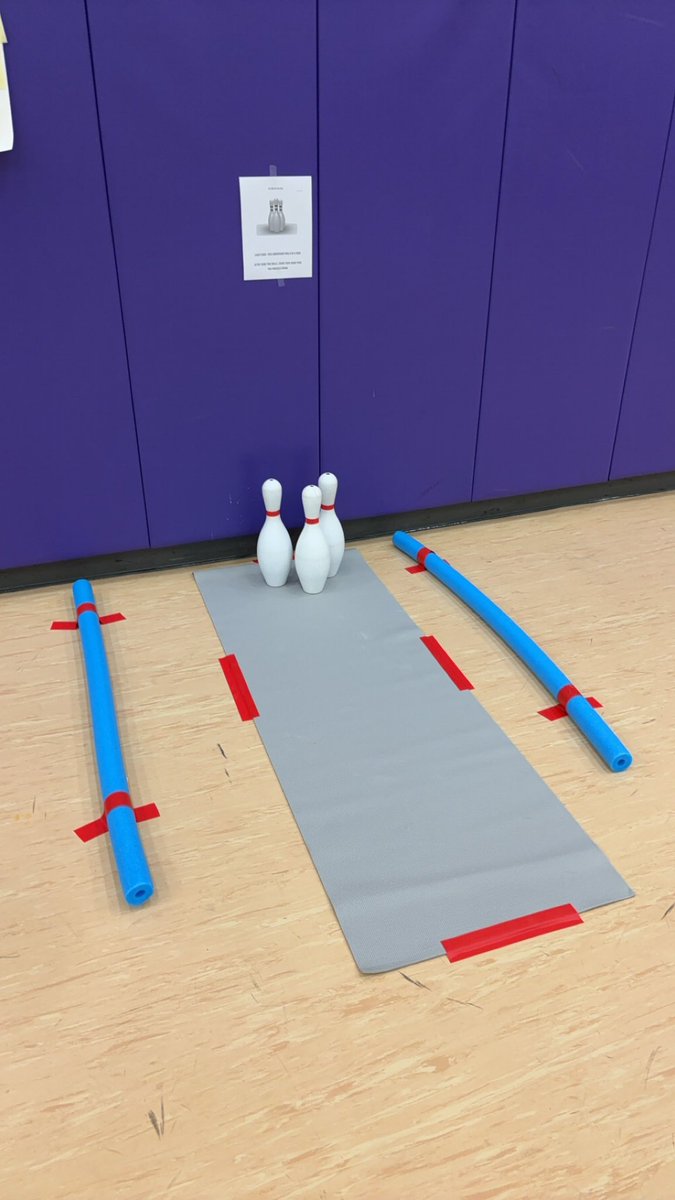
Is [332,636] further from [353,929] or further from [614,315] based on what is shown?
[614,315]

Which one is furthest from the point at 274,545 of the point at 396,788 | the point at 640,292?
the point at 640,292

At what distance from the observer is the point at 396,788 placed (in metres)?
1.39

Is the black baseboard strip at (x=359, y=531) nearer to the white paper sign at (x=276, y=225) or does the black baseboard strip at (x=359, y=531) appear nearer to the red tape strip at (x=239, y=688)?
the red tape strip at (x=239, y=688)

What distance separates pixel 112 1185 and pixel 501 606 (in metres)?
1.42

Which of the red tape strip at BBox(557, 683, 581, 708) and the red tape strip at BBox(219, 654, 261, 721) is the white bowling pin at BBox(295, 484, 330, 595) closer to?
the red tape strip at BBox(219, 654, 261, 721)

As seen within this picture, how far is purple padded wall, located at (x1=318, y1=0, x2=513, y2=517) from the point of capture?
1782mm

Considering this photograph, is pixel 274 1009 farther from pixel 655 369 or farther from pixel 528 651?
pixel 655 369

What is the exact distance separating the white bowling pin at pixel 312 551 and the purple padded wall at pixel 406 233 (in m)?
0.29

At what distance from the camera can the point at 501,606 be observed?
76.8 inches

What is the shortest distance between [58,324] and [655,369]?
1746 millimetres

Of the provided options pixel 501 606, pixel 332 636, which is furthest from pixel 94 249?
pixel 501 606

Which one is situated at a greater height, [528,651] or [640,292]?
[640,292]

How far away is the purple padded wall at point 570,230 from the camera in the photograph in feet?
6.35

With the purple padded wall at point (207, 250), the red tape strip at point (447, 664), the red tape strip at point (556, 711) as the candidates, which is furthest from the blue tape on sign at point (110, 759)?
the red tape strip at point (556, 711)
